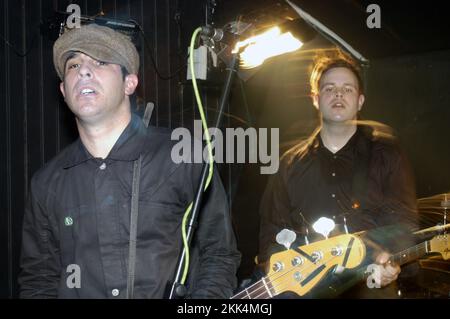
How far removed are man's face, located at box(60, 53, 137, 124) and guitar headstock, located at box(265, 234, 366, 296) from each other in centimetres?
92

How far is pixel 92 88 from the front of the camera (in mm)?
1761

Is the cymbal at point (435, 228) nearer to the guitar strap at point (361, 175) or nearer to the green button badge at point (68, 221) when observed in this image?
the guitar strap at point (361, 175)

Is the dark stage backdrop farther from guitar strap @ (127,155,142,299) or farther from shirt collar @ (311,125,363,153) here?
guitar strap @ (127,155,142,299)

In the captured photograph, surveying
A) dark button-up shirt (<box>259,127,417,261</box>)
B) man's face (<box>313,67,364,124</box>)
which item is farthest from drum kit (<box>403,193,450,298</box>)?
man's face (<box>313,67,364,124</box>)

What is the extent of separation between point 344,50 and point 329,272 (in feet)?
6.92

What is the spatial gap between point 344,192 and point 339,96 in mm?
640

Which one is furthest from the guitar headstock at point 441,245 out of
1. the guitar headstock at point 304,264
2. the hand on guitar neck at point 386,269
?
the guitar headstock at point 304,264

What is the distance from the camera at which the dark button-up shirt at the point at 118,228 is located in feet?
5.46

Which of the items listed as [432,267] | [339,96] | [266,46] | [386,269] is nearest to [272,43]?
[266,46]

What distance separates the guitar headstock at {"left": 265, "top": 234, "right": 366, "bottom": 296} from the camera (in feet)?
6.04

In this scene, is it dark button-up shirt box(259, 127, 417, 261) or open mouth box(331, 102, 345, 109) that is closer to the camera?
dark button-up shirt box(259, 127, 417, 261)

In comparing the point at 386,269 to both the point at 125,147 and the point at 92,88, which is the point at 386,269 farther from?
the point at 92,88

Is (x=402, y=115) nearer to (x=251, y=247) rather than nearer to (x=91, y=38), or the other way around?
(x=251, y=247)
